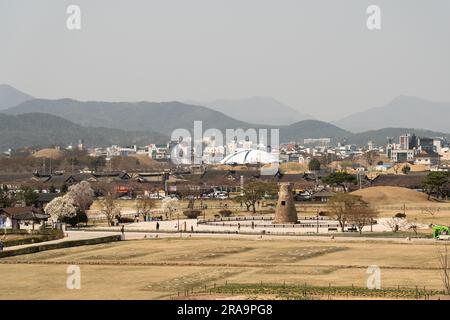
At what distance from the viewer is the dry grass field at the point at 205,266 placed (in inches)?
1804

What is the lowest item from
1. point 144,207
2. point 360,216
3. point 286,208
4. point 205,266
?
point 205,266

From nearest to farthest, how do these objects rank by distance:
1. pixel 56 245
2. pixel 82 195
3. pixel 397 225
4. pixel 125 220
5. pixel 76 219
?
pixel 56 245
pixel 397 225
pixel 76 219
pixel 125 220
pixel 82 195

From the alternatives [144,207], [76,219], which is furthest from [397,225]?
[144,207]

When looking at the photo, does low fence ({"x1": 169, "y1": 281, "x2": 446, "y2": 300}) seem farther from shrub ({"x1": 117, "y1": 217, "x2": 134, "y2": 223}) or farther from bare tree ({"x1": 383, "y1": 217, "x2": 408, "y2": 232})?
shrub ({"x1": 117, "y1": 217, "x2": 134, "y2": 223})

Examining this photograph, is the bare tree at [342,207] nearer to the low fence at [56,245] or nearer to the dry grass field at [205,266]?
the dry grass field at [205,266]

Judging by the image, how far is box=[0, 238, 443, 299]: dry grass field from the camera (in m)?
45.8

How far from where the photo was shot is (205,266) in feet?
180

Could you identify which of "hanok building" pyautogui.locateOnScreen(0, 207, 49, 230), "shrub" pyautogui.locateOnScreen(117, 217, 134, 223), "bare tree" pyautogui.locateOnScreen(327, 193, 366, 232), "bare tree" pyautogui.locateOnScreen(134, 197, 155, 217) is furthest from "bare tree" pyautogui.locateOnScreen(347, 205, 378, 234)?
"bare tree" pyautogui.locateOnScreen(134, 197, 155, 217)

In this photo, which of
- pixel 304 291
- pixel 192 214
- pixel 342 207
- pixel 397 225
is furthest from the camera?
pixel 192 214

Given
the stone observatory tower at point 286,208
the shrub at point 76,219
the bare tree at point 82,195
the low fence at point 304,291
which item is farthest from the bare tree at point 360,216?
the bare tree at point 82,195

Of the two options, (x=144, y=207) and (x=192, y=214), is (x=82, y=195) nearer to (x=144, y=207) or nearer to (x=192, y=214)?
(x=144, y=207)

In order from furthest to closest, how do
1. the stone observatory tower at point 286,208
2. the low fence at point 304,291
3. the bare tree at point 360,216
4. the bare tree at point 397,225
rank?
the stone observatory tower at point 286,208
the bare tree at point 397,225
the bare tree at point 360,216
the low fence at point 304,291
